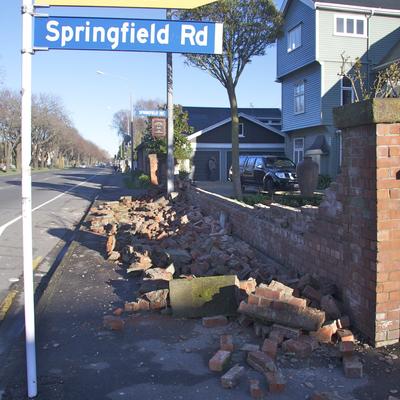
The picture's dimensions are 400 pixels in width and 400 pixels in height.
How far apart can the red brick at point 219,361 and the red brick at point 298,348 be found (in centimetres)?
52

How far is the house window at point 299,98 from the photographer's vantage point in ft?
87.7

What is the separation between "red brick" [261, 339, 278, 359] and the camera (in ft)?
13.5

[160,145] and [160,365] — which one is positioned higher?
[160,145]

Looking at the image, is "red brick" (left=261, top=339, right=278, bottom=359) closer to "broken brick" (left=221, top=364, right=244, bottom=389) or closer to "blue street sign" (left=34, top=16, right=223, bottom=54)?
"broken brick" (left=221, top=364, right=244, bottom=389)

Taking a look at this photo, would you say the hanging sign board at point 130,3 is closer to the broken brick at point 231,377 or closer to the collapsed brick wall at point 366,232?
the collapsed brick wall at point 366,232

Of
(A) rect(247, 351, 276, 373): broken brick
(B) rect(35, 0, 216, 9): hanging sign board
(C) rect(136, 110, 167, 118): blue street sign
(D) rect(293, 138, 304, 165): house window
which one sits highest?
(C) rect(136, 110, 167, 118): blue street sign

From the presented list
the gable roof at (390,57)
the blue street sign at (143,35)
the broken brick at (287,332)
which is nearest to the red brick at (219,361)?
the broken brick at (287,332)

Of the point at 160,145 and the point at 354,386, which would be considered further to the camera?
the point at 160,145

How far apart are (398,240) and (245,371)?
5.69ft

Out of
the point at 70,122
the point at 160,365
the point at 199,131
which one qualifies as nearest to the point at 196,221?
the point at 160,365

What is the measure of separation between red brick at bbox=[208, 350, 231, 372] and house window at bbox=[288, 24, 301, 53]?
24.3m

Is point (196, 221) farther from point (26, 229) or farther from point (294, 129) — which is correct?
point (294, 129)

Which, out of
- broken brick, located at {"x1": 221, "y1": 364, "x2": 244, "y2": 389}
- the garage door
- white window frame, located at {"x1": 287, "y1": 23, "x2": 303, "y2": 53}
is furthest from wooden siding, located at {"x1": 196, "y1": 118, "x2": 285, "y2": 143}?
broken brick, located at {"x1": 221, "y1": 364, "x2": 244, "y2": 389}

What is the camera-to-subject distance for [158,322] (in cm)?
519
